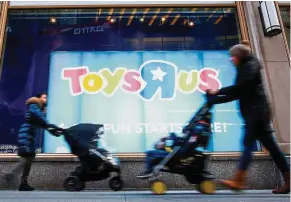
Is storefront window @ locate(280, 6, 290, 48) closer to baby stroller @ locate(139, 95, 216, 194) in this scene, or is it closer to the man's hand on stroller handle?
baby stroller @ locate(139, 95, 216, 194)

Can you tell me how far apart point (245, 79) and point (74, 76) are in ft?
15.7

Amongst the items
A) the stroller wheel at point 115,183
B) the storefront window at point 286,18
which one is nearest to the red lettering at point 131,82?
the stroller wheel at point 115,183

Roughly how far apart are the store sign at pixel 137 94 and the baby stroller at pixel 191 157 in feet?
7.06

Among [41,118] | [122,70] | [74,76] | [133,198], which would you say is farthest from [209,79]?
[133,198]

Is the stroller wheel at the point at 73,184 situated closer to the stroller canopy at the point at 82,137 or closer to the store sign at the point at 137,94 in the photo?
the stroller canopy at the point at 82,137

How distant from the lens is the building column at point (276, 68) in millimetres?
6633

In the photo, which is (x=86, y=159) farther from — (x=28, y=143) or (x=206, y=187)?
(x=206, y=187)

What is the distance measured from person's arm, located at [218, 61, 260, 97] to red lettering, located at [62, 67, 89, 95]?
173 inches

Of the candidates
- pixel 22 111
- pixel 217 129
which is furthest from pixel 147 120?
pixel 22 111

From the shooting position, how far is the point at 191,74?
742 centimetres

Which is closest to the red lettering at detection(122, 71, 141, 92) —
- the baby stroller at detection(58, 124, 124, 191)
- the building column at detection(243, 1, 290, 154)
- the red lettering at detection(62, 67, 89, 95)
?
the red lettering at detection(62, 67, 89, 95)

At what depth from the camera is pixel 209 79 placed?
7.38 meters

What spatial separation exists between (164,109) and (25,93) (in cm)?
300

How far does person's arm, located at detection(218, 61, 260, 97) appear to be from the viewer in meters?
3.33
